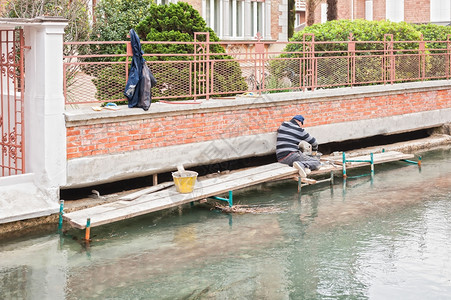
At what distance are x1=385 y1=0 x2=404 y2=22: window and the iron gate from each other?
95.5ft

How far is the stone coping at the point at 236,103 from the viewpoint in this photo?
33.5 feet

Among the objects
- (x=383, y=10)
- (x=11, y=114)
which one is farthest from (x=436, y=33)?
(x=383, y=10)

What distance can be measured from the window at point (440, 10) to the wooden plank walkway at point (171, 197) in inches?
951

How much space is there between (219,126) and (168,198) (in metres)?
2.40

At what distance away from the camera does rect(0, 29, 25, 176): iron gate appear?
9.92 m

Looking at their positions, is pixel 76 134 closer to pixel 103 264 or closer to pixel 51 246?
pixel 51 246

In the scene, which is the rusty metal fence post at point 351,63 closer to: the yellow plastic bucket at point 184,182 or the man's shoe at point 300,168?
the man's shoe at point 300,168

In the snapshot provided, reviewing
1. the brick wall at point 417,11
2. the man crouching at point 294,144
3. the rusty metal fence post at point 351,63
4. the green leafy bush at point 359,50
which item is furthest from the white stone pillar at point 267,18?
the man crouching at point 294,144

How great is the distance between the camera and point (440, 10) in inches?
1368

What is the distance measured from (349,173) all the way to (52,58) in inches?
272

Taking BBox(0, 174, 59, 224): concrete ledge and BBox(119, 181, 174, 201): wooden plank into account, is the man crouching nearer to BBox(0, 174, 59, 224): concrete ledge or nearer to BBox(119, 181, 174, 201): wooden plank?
BBox(119, 181, 174, 201): wooden plank

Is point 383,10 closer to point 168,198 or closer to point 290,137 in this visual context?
point 290,137

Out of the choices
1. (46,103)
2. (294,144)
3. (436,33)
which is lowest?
(294,144)

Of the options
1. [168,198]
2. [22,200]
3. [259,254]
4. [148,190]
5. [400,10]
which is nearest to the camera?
[259,254]
